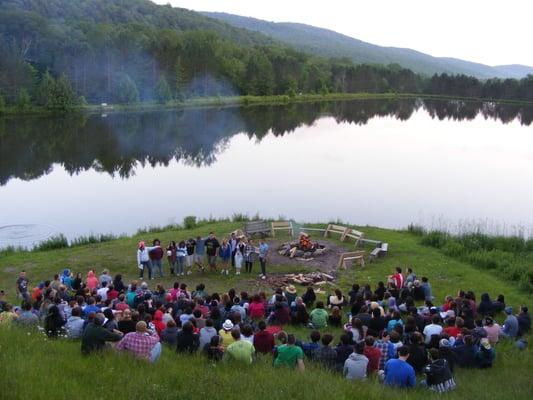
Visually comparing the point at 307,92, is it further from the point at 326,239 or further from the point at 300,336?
the point at 300,336

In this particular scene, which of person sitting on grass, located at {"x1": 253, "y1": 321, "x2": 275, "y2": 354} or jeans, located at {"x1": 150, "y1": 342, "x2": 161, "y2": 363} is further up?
jeans, located at {"x1": 150, "y1": 342, "x2": 161, "y2": 363}

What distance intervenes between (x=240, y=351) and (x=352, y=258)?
1087cm

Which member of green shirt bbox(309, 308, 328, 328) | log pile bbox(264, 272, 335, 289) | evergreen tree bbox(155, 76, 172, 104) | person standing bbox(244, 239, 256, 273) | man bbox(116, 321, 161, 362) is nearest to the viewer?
man bbox(116, 321, 161, 362)

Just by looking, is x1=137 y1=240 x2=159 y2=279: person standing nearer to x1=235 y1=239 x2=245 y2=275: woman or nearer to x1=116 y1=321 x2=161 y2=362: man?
x1=235 y1=239 x2=245 y2=275: woman

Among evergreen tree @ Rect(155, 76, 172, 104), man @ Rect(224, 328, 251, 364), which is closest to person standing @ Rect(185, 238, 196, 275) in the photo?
man @ Rect(224, 328, 251, 364)

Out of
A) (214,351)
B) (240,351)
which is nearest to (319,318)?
(240,351)

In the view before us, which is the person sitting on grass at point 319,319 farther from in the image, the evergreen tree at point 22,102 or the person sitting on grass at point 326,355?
the evergreen tree at point 22,102

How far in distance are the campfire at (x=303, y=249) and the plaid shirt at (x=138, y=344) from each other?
11805mm

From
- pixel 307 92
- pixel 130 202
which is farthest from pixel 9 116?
pixel 307 92

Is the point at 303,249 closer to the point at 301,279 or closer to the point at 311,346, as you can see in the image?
the point at 301,279

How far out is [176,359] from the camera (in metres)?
10.1

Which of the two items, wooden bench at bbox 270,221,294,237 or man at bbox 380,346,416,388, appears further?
wooden bench at bbox 270,221,294,237

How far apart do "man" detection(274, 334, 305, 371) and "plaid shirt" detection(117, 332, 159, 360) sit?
230cm

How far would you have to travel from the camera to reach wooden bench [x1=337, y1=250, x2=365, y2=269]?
20297 mm
